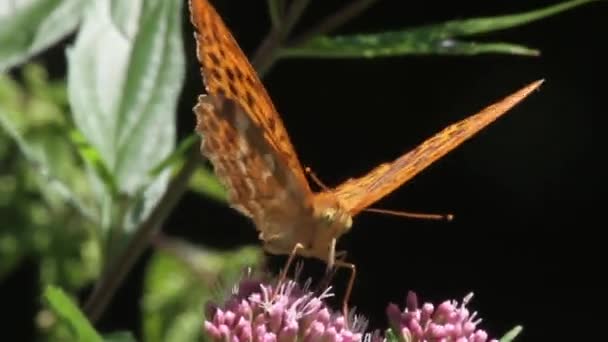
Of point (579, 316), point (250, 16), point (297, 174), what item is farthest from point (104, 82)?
point (579, 316)

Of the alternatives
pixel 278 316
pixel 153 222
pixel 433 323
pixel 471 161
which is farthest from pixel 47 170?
pixel 471 161

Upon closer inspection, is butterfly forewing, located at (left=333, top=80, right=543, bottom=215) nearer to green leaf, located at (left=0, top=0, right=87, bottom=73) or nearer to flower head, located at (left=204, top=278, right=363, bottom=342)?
flower head, located at (left=204, top=278, right=363, bottom=342)

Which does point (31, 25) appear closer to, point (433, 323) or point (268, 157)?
point (268, 157)

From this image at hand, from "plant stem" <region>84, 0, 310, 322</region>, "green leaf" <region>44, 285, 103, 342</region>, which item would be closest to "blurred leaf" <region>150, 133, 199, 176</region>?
"plant stem" <region>84, 0, 310, 322</region>

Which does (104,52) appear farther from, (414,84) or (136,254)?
(414,84)

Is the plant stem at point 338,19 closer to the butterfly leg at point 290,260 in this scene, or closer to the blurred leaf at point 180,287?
the butterfly leg at point 290,260
